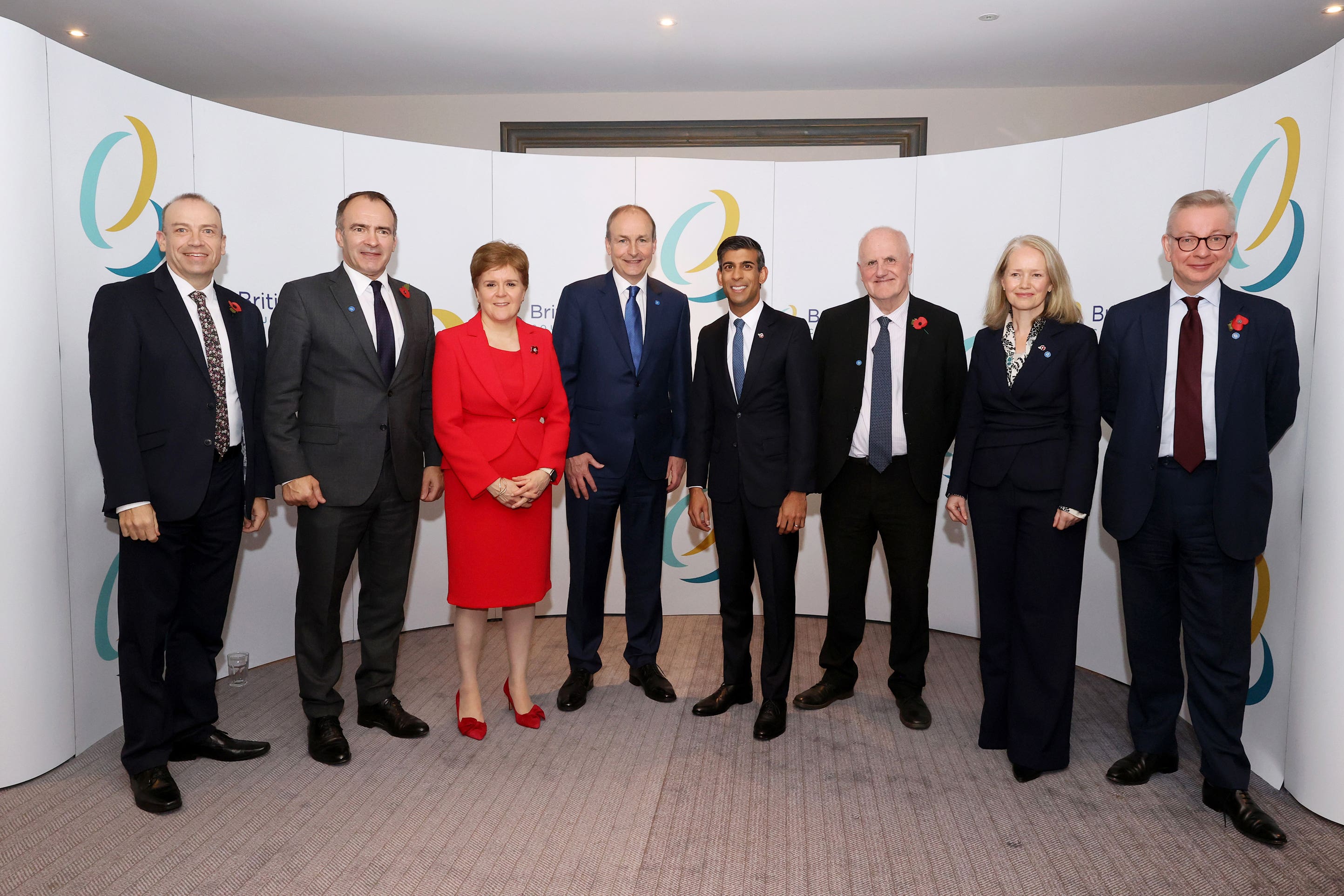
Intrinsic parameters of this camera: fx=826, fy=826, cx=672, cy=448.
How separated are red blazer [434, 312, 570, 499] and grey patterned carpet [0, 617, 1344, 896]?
42.8 inches

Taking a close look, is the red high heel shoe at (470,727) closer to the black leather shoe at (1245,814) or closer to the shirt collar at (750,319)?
the shirt collar at (750,319)

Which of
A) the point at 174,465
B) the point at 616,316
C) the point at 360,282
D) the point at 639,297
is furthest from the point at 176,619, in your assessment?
the point at 639,297

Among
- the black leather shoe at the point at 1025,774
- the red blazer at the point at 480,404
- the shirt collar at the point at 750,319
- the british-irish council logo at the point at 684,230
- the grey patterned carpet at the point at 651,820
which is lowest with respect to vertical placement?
the grey patterned carpet at the point at 651,820

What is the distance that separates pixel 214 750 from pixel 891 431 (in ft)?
9.15

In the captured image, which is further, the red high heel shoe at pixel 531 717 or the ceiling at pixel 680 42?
the ceiling at pixel 680 42

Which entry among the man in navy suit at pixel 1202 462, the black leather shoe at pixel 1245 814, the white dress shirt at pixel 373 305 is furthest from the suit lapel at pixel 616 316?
the black leather shoe at pixel 1245 814

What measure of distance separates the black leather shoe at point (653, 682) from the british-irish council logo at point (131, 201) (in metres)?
2.54

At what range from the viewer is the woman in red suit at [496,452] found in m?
3.04

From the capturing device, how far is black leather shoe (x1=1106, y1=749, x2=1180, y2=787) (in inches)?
113

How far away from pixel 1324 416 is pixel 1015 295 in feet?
3.38

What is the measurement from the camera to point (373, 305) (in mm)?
3068

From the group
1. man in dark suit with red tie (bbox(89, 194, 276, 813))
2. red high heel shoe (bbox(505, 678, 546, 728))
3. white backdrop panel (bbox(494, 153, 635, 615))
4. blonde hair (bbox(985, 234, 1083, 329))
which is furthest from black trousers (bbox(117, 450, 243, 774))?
blonde hair (bbox(985, 234, 1083, 329))

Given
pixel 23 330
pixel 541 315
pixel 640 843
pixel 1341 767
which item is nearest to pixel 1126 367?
pixel 1341 767

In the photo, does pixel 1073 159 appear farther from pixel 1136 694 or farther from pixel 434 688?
pixel 434 688
